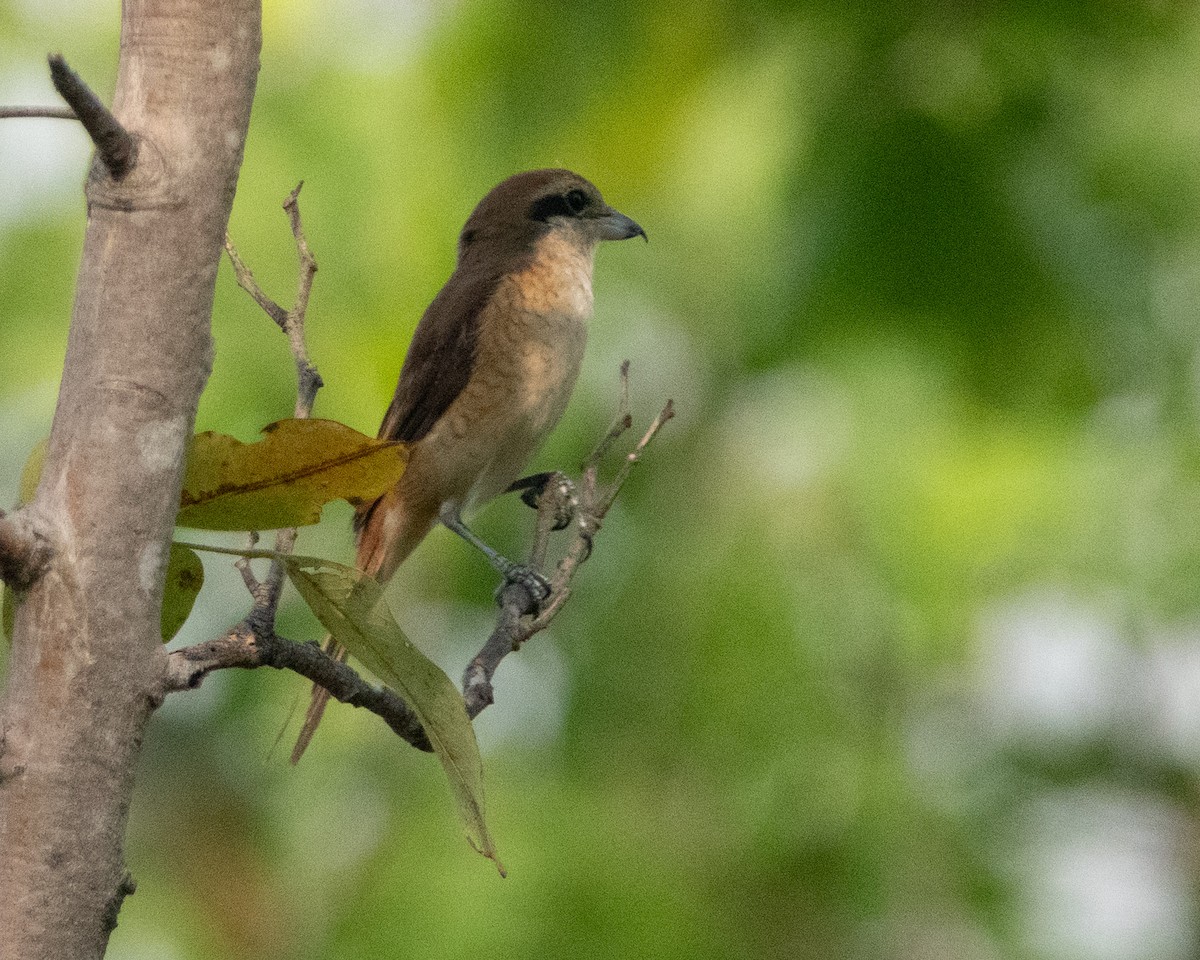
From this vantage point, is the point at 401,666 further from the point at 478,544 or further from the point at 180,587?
the point at 478,544

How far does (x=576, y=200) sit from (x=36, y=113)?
3.12m

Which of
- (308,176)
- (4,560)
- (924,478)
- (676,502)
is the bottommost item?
(676,502)

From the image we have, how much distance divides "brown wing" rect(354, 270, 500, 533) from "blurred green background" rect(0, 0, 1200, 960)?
0.12 m

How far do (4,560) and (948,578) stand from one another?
2.83 meters

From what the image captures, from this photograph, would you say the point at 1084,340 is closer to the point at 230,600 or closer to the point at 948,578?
the point at 948,578

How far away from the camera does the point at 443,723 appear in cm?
149

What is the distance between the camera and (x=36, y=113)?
134 cm

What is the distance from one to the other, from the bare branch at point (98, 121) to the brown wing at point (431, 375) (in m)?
2.70

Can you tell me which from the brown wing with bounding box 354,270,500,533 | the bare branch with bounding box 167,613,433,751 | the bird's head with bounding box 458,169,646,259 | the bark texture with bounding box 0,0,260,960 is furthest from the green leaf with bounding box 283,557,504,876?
the bird's head with bounding box 458,169,646,259

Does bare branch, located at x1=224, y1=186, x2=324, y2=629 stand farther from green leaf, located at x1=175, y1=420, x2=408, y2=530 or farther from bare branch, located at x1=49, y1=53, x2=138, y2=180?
bare branch, located at x1=49, y1=53, x2=138, y2=180

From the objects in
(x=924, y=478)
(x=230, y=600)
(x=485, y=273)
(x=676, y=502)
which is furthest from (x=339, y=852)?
(x=924, y=478)

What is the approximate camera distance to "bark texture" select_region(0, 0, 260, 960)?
123 centimetres

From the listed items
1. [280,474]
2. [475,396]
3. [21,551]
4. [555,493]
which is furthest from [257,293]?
[475,396]

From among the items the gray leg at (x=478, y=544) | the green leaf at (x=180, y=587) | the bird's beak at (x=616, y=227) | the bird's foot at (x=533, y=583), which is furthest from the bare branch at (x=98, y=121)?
the bird's beak at (x=616, y=227)
